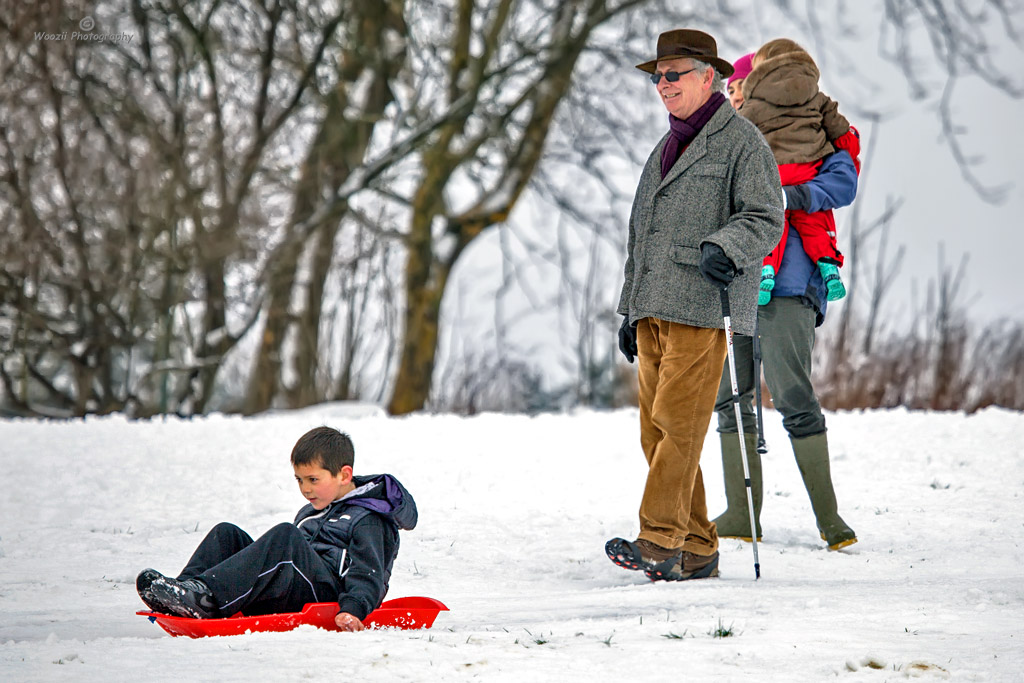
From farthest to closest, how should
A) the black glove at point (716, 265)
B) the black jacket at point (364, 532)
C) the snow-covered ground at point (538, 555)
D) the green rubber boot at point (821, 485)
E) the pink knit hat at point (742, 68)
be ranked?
the pink knit hat at point (742, 68) < the green rubber boot at point (821, 485) < the black glove at point (716, 265) < the black jacket at point (364, 532) < the snow-covered ground at point (538, 555)

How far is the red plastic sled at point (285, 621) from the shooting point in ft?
9.68

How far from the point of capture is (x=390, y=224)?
15867 millimetres

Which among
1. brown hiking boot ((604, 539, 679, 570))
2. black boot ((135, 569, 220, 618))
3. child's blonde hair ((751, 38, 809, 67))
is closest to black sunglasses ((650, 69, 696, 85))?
child's blonde hair ((751, 38, 809, 67))

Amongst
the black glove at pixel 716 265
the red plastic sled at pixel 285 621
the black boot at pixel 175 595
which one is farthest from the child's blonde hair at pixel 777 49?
the black boot at pixel 175 595

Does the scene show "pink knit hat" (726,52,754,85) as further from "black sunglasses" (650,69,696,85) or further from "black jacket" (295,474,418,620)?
"black jacket" (295,474,418,620)

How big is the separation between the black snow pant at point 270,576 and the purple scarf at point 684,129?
2.09 metres

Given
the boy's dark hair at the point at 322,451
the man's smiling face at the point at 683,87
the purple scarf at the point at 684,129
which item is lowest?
the boy's dark hair at the point at 322,451

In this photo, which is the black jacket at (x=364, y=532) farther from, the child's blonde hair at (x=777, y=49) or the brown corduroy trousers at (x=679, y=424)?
the child's blonde hair at (x=777, y=49)

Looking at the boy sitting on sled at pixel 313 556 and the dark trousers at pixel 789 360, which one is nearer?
the boy sitting on sled at pixel 313 556

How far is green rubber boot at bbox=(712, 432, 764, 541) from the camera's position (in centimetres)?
471

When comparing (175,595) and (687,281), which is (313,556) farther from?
(687,281)

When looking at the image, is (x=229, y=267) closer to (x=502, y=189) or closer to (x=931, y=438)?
(x=502, y=189)

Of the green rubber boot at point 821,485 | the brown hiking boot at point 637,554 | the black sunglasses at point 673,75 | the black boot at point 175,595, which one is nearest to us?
the black boot at point 175,595

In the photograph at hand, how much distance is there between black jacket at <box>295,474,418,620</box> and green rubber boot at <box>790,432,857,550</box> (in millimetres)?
1992
